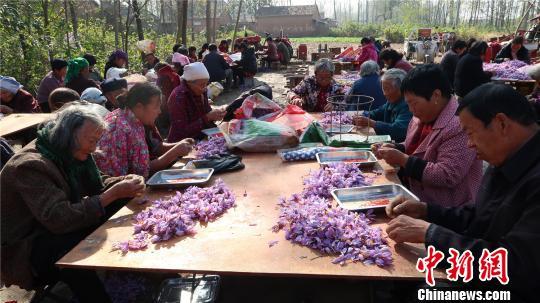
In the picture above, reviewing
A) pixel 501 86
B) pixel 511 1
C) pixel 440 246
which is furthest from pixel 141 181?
pixel 511 1

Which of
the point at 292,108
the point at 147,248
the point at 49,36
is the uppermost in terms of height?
the point at 49,36

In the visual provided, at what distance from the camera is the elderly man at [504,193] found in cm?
159

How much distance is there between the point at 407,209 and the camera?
223 cm

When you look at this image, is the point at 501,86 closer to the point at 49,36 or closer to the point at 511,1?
the point at 49,36

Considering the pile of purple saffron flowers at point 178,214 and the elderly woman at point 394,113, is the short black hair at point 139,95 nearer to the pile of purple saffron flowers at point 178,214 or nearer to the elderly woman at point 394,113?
the pile of purple saffron flowers at point 178,214

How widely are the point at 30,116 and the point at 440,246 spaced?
20.9 ft

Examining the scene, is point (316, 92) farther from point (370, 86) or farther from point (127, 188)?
point (127, 188)

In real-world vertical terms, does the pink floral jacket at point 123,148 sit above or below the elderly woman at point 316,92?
below

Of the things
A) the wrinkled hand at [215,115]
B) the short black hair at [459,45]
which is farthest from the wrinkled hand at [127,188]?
the short black hair at [459,45]

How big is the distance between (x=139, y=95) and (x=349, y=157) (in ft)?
6.16

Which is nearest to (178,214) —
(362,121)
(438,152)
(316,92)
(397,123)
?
(438,152)

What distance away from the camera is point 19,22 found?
358 inches

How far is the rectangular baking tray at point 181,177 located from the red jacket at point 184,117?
59.2 inches

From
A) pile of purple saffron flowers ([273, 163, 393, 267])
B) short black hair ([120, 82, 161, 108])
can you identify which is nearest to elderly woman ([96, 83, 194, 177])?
short black hair ([120, 82, 161, 108])
